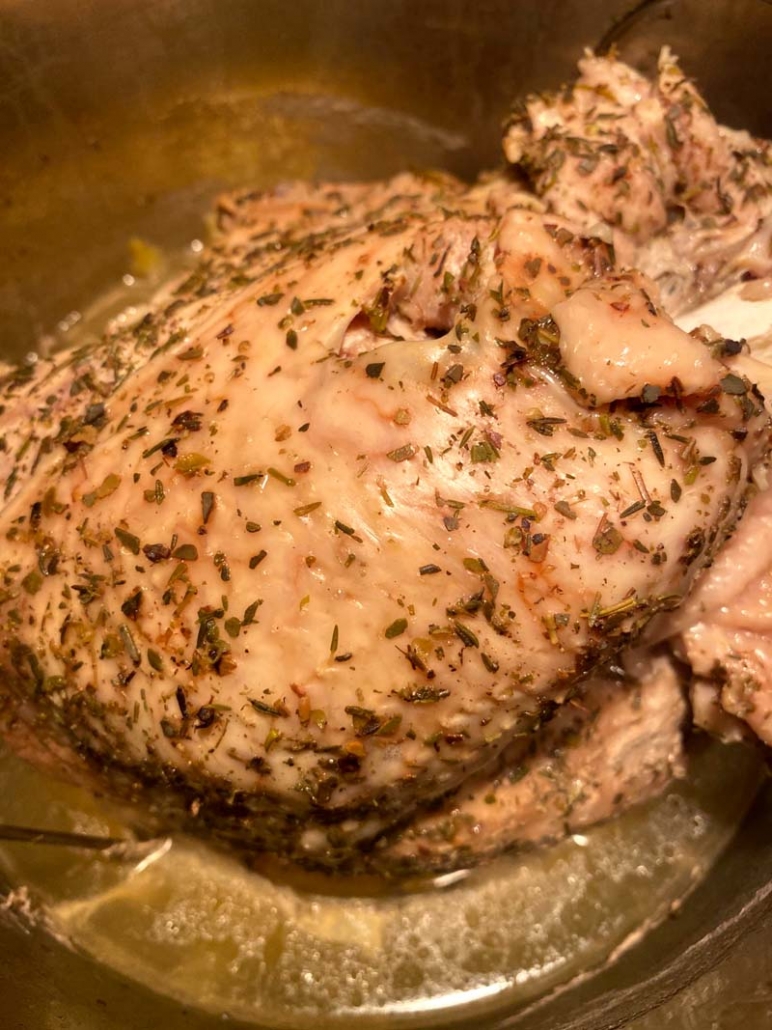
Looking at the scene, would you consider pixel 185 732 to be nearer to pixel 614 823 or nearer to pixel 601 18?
pixel 614 823

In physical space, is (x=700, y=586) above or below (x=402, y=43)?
below

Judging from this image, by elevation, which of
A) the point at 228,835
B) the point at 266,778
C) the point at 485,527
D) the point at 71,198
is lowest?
the point at 228,835

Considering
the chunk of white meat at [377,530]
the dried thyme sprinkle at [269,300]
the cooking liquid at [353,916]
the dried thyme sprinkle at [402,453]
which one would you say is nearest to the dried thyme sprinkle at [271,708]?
the chunk of white meat at [377,530]

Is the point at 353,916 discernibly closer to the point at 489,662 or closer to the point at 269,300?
the point at 489,662

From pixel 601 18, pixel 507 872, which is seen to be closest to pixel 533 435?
pixel 507 872

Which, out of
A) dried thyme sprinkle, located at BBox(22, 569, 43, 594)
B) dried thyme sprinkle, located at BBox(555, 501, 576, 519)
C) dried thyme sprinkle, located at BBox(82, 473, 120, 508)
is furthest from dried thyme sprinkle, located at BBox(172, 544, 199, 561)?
dried thyme sprinkle, located at BBox(555, 501, 576, 519)

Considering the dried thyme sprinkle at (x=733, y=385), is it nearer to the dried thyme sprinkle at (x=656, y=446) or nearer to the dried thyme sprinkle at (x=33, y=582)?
the dried thyme sprinkle at (x=656, y=446)

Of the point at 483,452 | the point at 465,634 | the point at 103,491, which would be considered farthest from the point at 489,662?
the point at 103,491

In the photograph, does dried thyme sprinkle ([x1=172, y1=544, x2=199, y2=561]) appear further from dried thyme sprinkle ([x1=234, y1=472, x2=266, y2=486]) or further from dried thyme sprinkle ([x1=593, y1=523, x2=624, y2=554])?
dried thyme sprinkle ([x1=593, y1=523, x2=624, y2=554])
